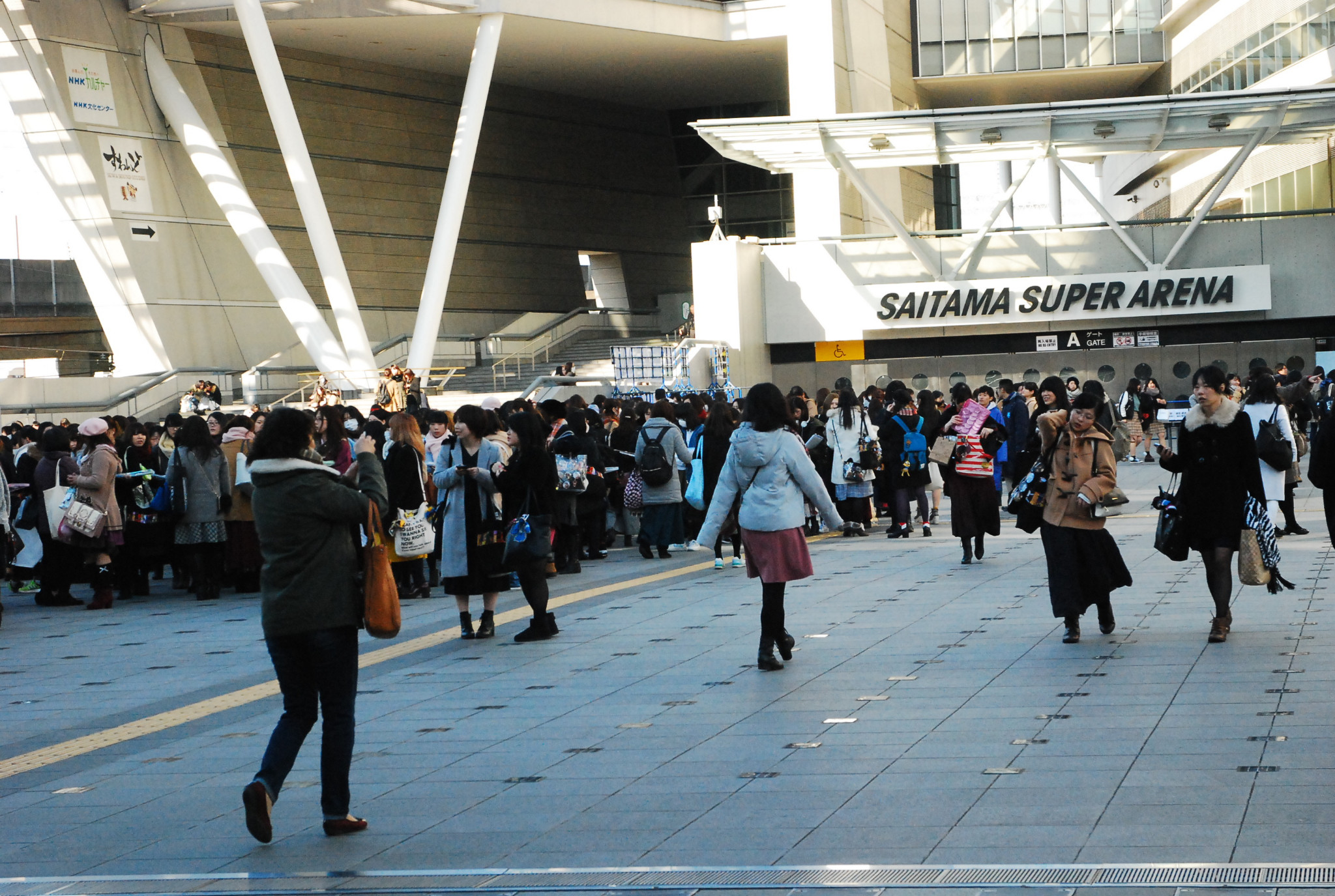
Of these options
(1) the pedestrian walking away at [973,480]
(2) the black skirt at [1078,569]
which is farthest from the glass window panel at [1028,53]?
(2) the black skirt at [1078,569]

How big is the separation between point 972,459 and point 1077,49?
104 feet

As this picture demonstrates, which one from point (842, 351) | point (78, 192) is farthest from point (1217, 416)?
point (78, 192)

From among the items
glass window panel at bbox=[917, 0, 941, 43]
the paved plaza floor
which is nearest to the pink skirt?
the paved plaza floor

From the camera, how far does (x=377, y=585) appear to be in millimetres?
5848

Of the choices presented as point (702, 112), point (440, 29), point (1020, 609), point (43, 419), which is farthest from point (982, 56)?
point (1020, 609)

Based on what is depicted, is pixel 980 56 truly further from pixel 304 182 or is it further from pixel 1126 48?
pixel 304 182

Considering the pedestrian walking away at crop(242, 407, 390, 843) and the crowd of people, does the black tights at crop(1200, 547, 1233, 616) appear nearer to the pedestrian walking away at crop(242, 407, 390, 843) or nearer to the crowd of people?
the crowd of people

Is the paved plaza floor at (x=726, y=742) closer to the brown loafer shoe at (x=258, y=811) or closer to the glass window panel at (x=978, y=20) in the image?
the brown loafer shoe at (x=258, y=811)

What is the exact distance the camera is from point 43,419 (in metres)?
31.1

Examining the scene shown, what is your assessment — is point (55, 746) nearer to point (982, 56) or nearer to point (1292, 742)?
point (1292, 742)

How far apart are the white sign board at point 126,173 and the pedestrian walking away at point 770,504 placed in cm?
2745

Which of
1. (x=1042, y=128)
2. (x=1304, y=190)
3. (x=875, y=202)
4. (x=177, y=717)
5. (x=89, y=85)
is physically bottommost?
(x=177, y=717)

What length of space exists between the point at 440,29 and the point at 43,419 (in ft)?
41.6

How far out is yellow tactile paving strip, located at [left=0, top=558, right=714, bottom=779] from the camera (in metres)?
7.37
